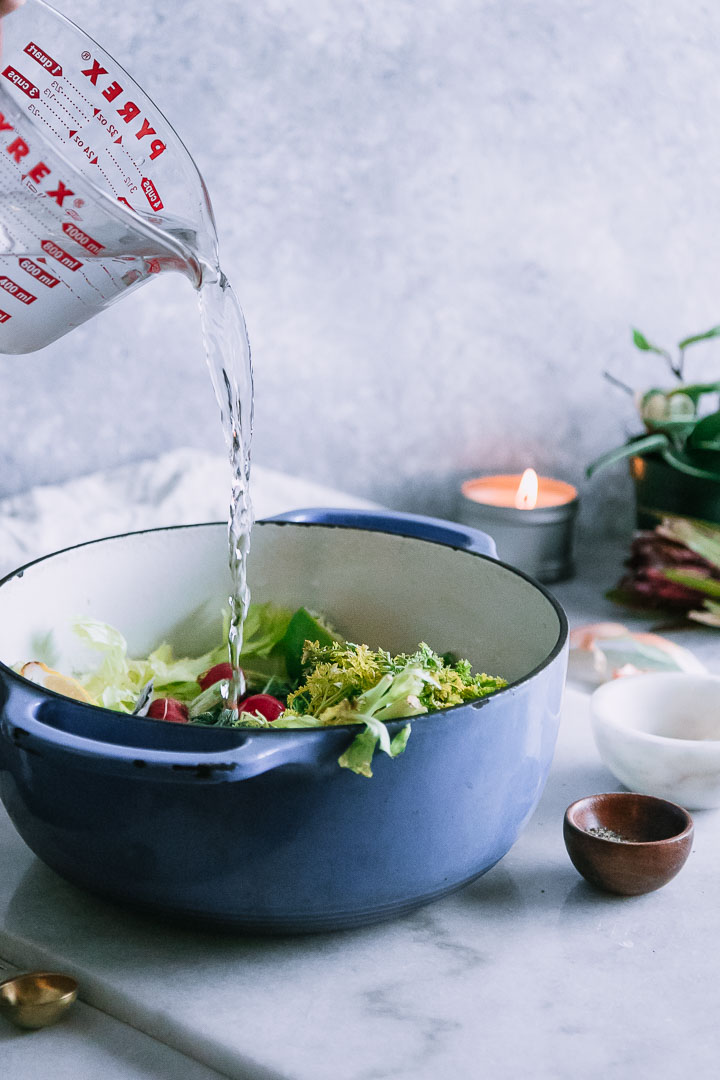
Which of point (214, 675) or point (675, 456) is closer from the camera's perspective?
point (214, 675)

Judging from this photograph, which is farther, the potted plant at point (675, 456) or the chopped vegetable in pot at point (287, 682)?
the potted plant at point (675, 456)

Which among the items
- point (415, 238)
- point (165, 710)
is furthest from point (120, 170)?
point (415, 238)

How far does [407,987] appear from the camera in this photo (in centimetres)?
61

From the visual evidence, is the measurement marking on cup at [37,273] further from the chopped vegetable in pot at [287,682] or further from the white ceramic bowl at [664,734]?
the white ceramic bowl at [664,734]

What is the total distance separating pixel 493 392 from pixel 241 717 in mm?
891

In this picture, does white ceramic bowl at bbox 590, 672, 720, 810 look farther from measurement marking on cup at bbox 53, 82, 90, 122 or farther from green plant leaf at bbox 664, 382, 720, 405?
green plant leaf at bbox 664, 382, 720, 405

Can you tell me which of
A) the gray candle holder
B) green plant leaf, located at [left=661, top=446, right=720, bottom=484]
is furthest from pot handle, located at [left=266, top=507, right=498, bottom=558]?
green plant leaf, located at [left=661, top=446, right=720, bottom=484]

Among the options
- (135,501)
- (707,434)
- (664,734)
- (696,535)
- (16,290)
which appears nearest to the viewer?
(16,290)

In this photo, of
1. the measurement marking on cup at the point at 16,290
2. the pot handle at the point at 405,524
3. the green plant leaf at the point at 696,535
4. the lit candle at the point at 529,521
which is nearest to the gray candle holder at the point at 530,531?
the lit candle at the point at 529,521

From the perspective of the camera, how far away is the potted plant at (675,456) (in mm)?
1392

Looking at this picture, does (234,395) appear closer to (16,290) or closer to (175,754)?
(16,290)

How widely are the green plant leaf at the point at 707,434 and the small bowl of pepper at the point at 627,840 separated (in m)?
0.77

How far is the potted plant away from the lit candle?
0.06 metres

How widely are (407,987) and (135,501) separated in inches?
26.9
